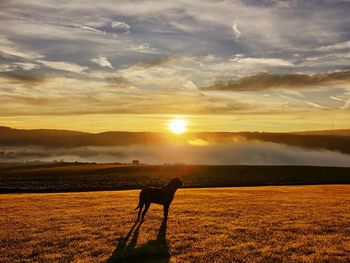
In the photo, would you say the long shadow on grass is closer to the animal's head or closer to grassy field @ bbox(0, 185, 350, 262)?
grassy field @ bbox(0, 185, 350, 262)

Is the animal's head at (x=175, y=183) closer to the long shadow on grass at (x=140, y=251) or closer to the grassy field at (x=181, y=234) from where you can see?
the grassy field at (x=181, y=234)

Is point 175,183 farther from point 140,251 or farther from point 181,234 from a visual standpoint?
point 140,251

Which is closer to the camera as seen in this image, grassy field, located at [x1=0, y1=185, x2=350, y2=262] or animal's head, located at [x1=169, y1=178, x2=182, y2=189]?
grassy field, located at [x1=0, y1=185, x2=350, y2=262]

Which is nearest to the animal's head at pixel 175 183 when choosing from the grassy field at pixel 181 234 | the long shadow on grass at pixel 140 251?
the grassy field at pixel 181 234

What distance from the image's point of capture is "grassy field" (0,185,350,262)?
17094mm

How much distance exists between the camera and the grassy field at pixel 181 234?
1709 cm

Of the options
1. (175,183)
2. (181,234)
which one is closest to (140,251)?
(181,234)

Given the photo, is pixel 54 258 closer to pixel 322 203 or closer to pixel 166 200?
pixel 166 200

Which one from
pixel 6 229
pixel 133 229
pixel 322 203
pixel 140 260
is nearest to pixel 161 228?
pixel 133 229

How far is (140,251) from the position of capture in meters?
17.8

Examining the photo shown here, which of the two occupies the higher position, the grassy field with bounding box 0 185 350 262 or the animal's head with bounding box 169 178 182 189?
the animal's head with bounding box 169 178 182 189

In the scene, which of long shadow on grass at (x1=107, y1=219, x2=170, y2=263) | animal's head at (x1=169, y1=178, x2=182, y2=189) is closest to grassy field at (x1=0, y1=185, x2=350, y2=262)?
long shadow on grass at (x1=107, y1=219, x2=170, y2=263)

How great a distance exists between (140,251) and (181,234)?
365cm

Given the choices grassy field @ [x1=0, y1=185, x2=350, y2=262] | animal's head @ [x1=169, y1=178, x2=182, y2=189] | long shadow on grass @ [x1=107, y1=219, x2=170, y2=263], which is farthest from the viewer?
animal's head @ [x1=169, y1=178, x2=182, y2=189]
